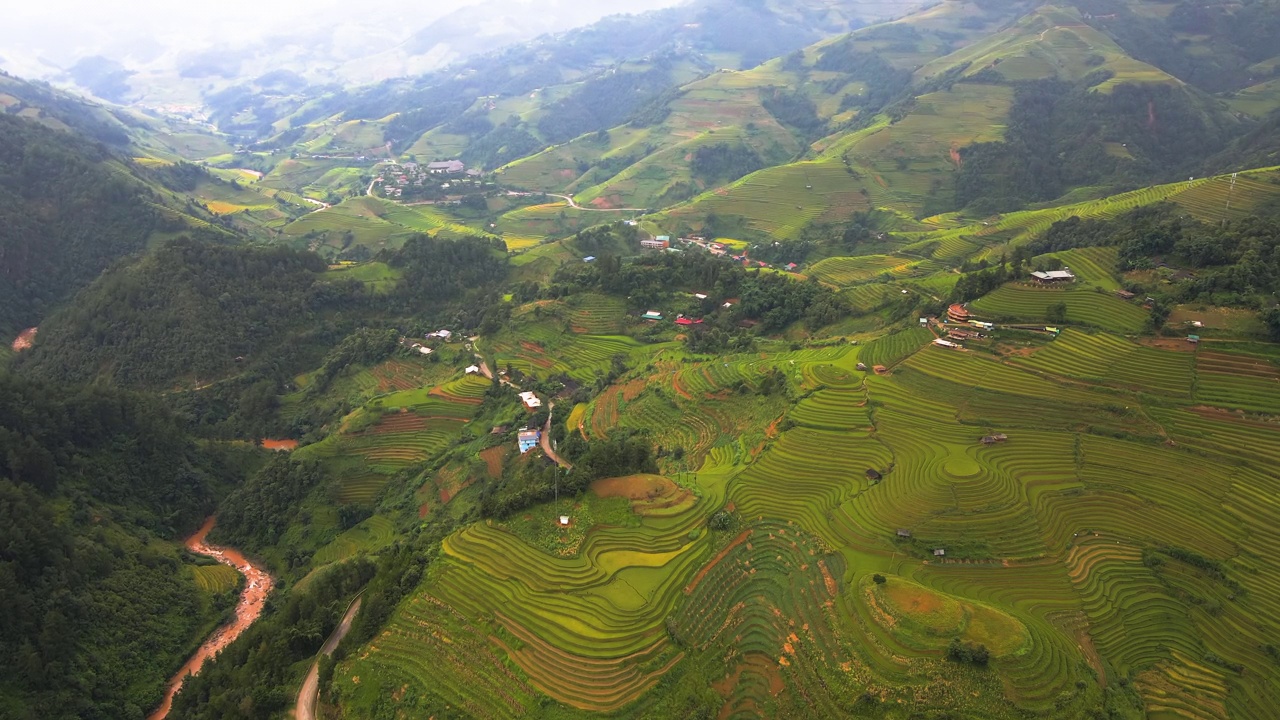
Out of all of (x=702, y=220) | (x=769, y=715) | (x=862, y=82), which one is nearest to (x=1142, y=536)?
(x=769, y=715)

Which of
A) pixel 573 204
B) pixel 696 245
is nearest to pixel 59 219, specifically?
pixel 573 204

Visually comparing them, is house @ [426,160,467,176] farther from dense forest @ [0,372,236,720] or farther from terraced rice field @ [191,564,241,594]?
terraced rice field @ [191,564,241,594]

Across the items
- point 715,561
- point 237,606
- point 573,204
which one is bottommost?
point 573,204

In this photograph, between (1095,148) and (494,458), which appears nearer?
(494,458)

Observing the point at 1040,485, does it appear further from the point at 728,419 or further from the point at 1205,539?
the point at 728,419

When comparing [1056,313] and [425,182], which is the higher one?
[1056,313]

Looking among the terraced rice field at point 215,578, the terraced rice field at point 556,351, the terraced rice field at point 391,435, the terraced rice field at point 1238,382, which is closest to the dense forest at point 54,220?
the terraced rice field at point 391,435

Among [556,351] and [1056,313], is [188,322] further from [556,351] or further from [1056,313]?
[1056,313]

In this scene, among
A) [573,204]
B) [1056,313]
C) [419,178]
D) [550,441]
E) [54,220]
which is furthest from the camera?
[419,178]
